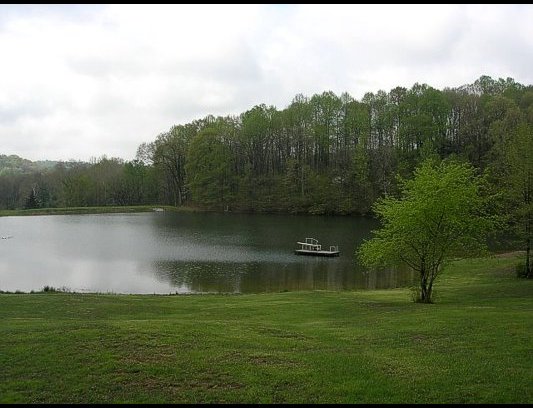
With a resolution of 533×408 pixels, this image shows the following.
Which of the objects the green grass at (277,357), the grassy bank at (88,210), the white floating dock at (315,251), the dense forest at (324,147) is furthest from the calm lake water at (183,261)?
the grassy bank at (88,210)

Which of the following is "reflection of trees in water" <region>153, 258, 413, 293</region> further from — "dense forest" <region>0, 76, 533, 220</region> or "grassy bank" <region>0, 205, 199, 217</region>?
"grassy bank" <region>0, 205, 199, 217</region>

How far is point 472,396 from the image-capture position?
30.2 feet

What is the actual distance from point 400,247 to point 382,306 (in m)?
3.14

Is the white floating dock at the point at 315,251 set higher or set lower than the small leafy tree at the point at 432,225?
lower

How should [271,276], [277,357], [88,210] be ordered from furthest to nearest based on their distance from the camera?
[88,210], [271,276], [277,357]

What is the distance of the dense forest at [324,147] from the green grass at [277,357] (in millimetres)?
76590

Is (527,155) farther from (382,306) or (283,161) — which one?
(283,161)

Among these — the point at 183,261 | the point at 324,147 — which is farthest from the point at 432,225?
the point at 324,147

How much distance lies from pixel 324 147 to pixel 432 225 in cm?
8704

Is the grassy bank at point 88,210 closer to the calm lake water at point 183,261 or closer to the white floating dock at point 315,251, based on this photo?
the calm lake water at point 183,261

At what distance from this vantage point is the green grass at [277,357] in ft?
31.2

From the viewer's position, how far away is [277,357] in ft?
39.1

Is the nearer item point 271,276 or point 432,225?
point 432,225

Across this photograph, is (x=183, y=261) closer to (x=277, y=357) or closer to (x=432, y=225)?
(x=432, y=225)
